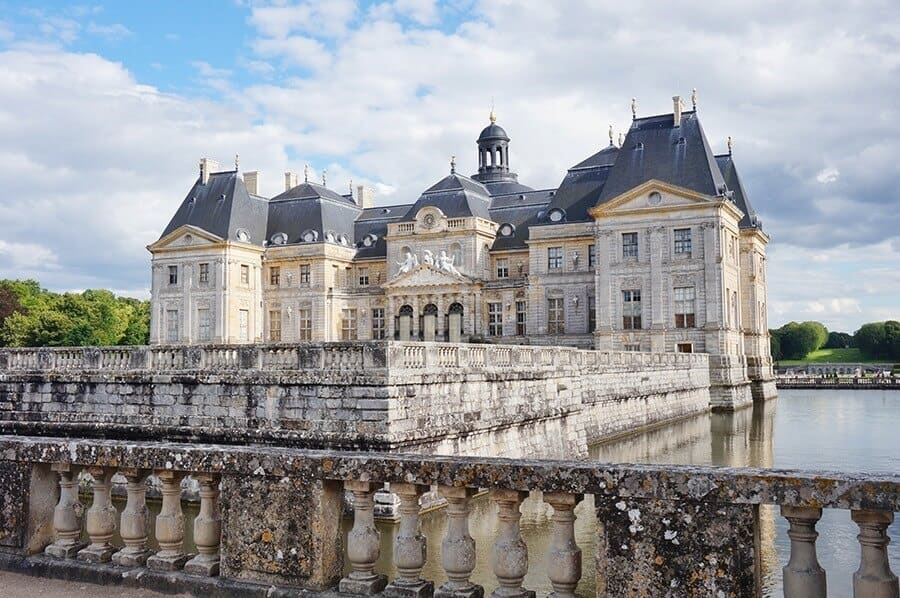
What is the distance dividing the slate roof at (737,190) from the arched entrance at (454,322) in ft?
56.5

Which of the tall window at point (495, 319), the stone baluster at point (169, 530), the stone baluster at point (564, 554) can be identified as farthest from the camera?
the tall window at point (495, 319)

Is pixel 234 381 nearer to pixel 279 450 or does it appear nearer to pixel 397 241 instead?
pixel 279 450

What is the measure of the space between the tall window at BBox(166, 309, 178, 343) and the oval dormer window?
2375 centimetres

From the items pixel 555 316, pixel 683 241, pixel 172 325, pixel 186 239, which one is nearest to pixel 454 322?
pixel 555 316

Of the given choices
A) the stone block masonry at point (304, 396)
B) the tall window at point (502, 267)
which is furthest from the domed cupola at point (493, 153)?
the stone block masonry at point (304, 396)

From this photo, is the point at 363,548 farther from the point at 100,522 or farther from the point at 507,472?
the point at 100,522

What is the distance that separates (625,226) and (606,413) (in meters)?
18.1

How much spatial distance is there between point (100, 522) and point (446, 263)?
143 feet

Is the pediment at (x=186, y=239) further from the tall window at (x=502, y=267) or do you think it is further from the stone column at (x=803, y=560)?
the stone column at (x=803, y=560)

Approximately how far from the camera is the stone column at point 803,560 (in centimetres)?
364

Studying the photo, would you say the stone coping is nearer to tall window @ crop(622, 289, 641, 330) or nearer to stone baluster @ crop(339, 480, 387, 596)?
stone baluster @ crop(339, 480, 387, 596)

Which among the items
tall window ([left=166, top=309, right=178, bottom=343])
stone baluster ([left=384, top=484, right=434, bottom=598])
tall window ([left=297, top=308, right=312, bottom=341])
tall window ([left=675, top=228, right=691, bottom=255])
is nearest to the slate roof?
tall window ([left=675, top=228, right=691, bottom=255])

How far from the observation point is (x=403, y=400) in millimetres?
14508

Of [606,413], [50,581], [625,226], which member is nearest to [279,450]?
[50,581]
